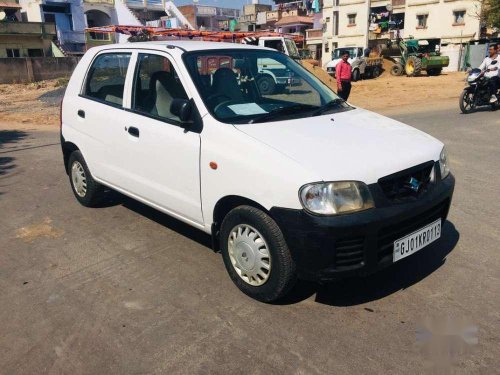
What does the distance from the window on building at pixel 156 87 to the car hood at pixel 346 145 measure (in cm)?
84

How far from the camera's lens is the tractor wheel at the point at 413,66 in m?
27.2

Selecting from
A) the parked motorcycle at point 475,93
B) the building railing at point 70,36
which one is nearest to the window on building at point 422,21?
the parked motorcycle at point 475,93

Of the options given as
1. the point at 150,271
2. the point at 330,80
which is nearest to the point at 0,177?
the point at 150,271

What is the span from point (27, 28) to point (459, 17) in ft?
126

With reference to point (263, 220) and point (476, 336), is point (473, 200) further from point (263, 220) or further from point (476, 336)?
point (263, 220)

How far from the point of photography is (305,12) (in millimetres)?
74625

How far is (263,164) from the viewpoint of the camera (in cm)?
291

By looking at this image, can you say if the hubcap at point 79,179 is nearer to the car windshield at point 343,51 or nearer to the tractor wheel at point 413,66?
the car windshield at point 343,51

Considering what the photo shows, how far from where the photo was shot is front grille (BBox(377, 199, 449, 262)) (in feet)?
9.45

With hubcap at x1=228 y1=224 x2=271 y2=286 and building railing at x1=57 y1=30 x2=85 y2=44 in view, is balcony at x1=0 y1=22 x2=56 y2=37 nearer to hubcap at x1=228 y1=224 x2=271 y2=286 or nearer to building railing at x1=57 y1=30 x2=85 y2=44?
building railing at x1=57 y1=30 x2=85 y2=44

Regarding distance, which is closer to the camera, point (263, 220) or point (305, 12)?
point (263, 220)

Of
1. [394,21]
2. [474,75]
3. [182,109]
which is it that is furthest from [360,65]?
[182,109]

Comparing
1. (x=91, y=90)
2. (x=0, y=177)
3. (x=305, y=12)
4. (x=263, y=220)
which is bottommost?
(x=0, y=177)

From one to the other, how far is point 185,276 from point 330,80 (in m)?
20.1
